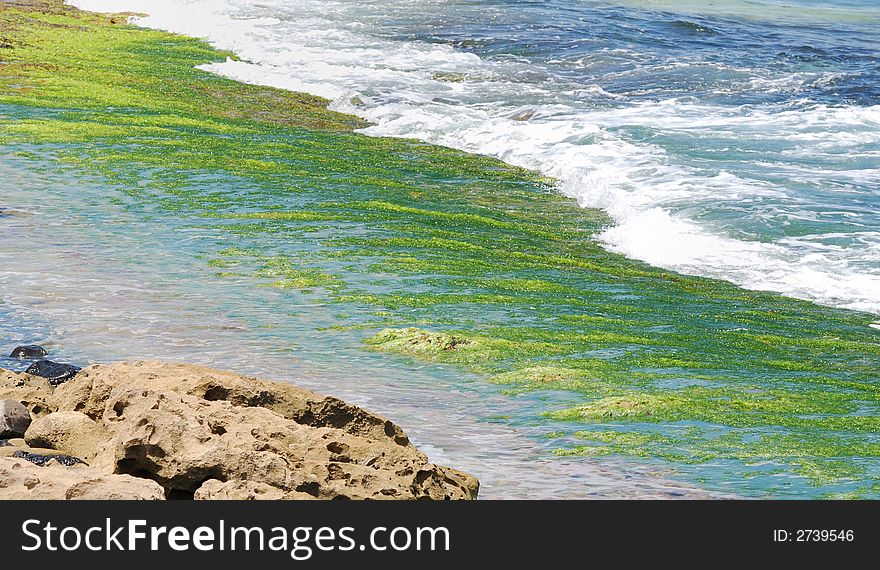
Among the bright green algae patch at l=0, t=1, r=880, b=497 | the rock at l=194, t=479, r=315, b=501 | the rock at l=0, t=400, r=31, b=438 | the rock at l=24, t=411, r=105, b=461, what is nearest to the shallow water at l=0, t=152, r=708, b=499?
the bright green algae patch at l=0, t=1, r=880, b=497

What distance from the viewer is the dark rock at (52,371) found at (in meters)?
9.25

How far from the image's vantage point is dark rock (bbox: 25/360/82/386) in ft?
30.3

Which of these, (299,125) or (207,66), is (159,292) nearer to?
(299,125)

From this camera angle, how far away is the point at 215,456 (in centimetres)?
661

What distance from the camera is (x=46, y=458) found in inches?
282

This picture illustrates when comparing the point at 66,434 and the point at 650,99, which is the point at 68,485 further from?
the point at 650,99

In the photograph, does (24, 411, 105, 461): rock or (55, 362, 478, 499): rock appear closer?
(55, 362, 478, 499): rock

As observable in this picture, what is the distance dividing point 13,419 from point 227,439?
6.33 ft

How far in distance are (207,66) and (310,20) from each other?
14.5 m

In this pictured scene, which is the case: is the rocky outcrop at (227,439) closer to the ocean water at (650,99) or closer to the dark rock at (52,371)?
the dark rock at (52,371)

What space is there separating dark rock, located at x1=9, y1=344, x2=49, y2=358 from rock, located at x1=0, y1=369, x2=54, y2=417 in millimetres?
1025

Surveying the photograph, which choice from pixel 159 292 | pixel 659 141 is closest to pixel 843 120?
pixel 659 141

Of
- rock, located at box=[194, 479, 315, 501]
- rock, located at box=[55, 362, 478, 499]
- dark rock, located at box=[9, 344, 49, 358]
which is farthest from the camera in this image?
dark rock, located at box=[9, 344, 49, 358]

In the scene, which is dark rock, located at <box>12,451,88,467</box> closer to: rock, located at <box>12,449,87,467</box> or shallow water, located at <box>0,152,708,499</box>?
rock, located at <box>12,449,87,467</box>
